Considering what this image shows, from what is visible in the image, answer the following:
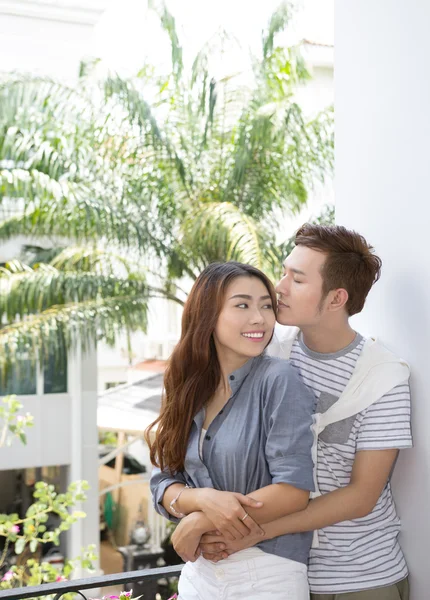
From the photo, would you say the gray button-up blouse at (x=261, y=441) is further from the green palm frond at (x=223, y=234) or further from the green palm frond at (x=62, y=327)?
the green palm frond at (x=62, y=327)

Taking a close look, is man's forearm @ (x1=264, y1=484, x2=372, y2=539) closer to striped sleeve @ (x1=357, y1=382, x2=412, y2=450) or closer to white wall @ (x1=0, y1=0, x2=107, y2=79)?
striped sleeve @ (x1=357, y1=382, x2=412, y2=450)

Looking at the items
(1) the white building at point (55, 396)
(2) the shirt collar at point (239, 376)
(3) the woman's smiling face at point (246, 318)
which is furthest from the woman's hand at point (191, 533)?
(1) the white building at point (55, 396)

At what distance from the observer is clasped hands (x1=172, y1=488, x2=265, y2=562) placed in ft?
5.20

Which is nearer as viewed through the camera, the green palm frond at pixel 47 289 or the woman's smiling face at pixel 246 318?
the woman's smiling face at pixel 246 318

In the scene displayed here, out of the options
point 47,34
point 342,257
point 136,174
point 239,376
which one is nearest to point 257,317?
point 239,376

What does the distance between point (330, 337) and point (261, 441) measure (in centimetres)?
34

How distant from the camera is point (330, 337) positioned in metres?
1.86

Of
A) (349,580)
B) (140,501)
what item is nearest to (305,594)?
(349,580)

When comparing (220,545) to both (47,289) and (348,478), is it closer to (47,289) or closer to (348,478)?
(348,478)

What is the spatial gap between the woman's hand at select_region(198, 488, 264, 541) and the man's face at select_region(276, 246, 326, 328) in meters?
0.45

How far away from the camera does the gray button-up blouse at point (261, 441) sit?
1.61 metres

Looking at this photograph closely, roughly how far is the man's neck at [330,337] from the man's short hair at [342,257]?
0.06 meters

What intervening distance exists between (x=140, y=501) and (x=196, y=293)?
1044 centimetres

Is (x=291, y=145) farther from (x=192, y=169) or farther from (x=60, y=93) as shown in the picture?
(x=60, y=93)
